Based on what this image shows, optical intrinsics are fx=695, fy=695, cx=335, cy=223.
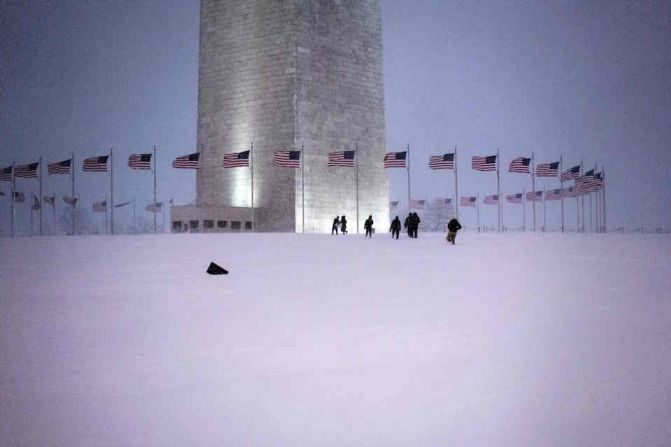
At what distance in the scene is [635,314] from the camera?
9906 millimetres

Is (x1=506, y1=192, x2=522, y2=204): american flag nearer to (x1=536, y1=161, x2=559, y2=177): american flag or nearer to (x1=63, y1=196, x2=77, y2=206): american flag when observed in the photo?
(x1=536, y1=161, x2=559, y2=177): american flag

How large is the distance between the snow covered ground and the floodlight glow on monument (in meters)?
32.9

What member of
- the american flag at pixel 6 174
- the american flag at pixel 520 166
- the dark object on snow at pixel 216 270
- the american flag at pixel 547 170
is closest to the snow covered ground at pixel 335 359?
the dark object on snow at pixel 216 270

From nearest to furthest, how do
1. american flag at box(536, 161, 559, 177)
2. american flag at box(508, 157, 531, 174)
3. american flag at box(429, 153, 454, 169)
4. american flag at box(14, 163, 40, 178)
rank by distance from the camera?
american flag at box(429, 153, 454, 169) → american flag at box(14, 163, 40, 178) → american flag at box(508, 157, 531, 174) → american flag at box(536, 161, 559, 177)

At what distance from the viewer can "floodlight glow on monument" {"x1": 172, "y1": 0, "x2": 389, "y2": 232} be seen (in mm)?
47000

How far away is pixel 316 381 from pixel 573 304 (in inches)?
→ 222

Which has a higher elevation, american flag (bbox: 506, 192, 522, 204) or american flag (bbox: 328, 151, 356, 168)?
american flag (bbox: 328, 151, 356, 168)

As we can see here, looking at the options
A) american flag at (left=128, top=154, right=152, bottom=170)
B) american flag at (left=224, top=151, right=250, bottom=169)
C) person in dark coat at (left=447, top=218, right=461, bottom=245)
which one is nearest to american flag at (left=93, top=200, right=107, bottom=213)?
american flag at (left=128, top=154, right=152, bottom=170)

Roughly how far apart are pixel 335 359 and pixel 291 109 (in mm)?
40640

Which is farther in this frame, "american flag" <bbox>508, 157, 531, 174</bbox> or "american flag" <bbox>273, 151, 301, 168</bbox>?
"american flag" <bbox>508, 157, 531, 174</bbox>

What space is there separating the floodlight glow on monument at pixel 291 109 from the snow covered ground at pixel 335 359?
108ft

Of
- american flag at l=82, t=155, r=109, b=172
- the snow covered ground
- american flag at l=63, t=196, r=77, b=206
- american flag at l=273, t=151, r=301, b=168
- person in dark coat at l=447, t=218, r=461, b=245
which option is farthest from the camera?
american flag at l=63, t=196, r=77, b=206

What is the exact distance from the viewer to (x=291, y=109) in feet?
154

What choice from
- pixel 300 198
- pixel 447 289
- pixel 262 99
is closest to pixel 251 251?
pixel 447 289
